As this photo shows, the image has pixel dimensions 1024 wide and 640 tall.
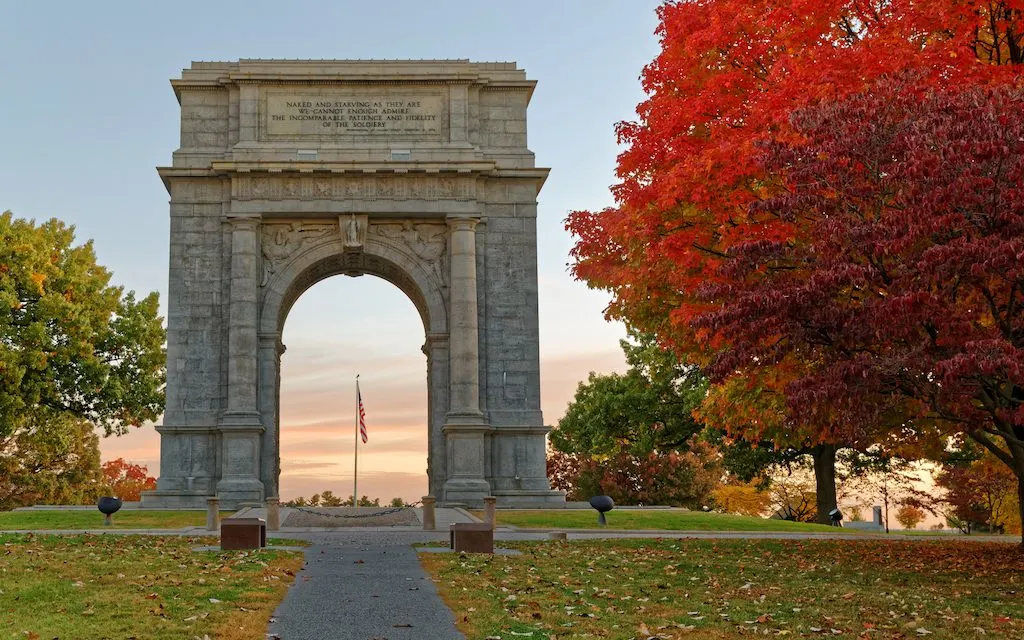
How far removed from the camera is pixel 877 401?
68.9 ft

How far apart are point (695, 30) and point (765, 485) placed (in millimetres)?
28937

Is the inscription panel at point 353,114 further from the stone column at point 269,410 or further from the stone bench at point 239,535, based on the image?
the stone bench at point 239,535

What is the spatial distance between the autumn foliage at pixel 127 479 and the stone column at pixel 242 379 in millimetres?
25141

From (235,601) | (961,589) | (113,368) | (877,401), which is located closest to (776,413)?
(877,401)

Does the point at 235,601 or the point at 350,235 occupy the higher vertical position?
the point at 350,235

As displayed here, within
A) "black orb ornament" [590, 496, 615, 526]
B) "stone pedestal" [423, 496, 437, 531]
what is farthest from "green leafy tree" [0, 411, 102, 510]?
"black orb ornament" [590, 496, 615, 526]

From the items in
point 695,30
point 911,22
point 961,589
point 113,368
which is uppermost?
point 695,30

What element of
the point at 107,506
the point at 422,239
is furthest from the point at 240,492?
the point at 422,239

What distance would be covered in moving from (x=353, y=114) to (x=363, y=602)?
112ft

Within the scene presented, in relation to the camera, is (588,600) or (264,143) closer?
(588,600)

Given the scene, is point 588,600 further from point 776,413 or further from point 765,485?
point 765,485

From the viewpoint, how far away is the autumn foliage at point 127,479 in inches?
2630

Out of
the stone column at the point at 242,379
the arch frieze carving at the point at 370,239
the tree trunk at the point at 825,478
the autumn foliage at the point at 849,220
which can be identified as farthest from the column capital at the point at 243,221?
the tree trunk at the point at 825,478

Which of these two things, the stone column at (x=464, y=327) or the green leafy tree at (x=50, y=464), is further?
the green leafy tree at (x=50, y=464)
